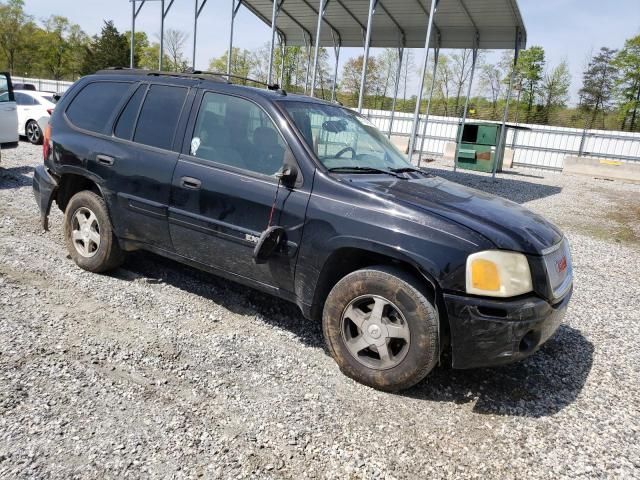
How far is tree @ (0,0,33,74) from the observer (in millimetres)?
57531

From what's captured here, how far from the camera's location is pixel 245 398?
9.56 ft

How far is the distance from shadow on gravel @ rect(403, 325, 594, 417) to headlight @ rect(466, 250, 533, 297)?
0.83 meters

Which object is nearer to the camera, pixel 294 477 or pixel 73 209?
pixel 294 477

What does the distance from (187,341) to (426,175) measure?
2357 millimetres

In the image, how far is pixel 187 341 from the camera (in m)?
3.53

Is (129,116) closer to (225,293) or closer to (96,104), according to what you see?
(96,104)

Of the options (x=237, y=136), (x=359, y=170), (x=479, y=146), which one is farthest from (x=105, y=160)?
(x=479, y=146)

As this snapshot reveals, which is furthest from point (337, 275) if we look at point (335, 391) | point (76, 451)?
point (76, 451)

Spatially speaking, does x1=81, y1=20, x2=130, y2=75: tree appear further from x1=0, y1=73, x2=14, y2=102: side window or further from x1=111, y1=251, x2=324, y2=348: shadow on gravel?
x1=111, y1=251, x2=324, y2=348: shadow on gravel

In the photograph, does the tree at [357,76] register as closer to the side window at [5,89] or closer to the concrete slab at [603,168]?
the concrete slab at [603,168]

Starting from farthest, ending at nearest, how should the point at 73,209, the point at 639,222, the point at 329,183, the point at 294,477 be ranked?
the point at 639,222
the point at 73,209
the point at 329,183
the point at 294,477

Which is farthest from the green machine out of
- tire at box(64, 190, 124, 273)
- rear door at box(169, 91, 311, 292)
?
tire at box(64, 190, 124, 273)

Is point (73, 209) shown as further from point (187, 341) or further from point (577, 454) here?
point (577, 454)

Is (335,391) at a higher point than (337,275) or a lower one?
lower
